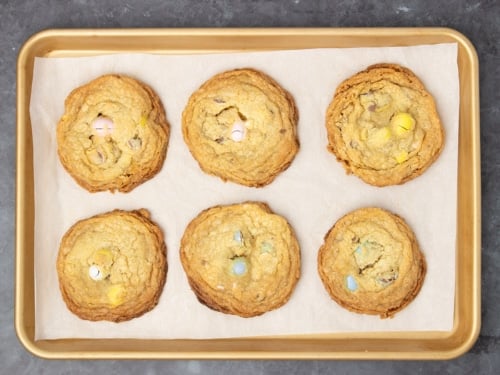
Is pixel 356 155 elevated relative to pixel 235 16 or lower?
lower

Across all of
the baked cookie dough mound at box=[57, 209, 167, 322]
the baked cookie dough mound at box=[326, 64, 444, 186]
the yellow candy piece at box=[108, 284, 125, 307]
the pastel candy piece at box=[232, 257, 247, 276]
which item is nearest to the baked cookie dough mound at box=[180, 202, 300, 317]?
the pastel candy piece at box=[232, 257, 247, 276]

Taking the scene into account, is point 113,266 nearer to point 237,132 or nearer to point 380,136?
point 237,132

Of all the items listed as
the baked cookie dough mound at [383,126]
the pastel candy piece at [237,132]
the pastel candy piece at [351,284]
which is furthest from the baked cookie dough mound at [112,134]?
the pastel candy piece at [351,284]

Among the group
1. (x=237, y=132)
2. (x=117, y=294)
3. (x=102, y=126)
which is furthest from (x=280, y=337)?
(x=102, y=126)

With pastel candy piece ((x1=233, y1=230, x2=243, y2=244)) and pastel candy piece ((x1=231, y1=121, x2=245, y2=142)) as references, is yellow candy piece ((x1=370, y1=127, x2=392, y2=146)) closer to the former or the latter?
pastel candy piece ((x1=231, y1=121, x2=245, y2=142))

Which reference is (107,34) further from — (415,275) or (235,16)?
(415,275)

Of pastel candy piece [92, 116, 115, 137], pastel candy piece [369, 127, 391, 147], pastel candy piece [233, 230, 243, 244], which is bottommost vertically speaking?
pastel candy piece [233, 230, 243, 244]

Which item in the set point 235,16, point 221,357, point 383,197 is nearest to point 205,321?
point 221,357

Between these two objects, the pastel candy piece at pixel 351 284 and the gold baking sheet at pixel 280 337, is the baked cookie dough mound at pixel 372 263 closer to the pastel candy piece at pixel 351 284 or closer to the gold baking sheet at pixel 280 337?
the pastel candy piece at pixel 351 284
